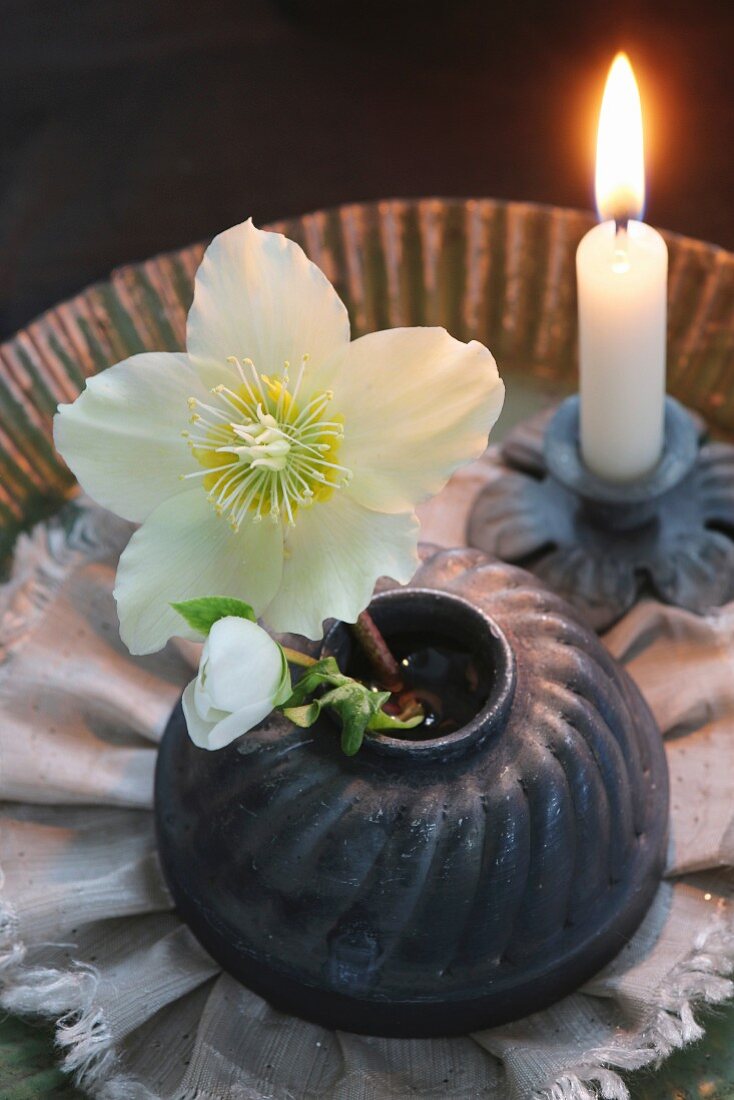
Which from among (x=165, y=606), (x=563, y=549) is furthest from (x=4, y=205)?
(x=165, y=606)

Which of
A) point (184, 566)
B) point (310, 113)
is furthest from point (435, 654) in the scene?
point (310, 113)

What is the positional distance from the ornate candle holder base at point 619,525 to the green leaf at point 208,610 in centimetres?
26

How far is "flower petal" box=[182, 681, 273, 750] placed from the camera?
1.19 ft

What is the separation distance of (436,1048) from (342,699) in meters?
0.16

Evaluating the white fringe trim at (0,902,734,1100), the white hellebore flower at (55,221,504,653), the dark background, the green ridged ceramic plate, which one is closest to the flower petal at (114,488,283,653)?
the white hellebore flower at (55,221,504,653)

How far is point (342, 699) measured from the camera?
41 cm

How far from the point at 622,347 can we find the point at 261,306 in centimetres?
22

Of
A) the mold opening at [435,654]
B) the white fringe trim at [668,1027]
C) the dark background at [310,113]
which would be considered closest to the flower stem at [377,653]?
the mold opening at [435,654]

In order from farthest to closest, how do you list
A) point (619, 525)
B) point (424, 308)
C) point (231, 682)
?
point (424, 308) < point (619, 525) < point (231, 682)

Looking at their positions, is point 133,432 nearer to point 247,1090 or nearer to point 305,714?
point 305,714

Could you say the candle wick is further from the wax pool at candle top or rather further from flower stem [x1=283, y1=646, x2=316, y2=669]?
flower stem [x1=283, y1=646, x2=316, y2=669]

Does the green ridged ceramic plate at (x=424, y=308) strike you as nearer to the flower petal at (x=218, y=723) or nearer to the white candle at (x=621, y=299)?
the white candle at (x=621, y=299)

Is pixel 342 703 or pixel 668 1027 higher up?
pixel 342 703

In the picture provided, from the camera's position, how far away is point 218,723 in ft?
1.19
